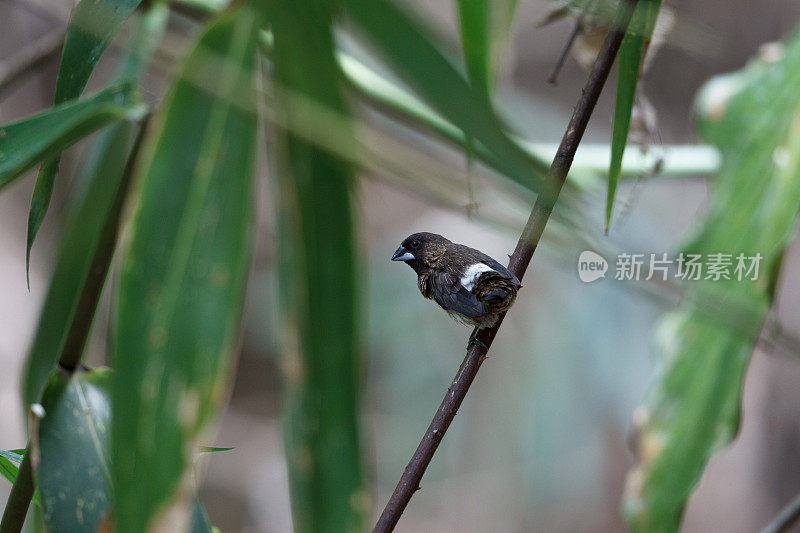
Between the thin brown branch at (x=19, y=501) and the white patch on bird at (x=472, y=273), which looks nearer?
the thin brown branch at (x=19, y=501)

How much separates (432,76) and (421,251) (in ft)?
2.72

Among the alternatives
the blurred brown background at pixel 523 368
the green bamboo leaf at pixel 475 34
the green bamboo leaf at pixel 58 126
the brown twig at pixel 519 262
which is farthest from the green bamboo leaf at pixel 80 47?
the blurred brown background at pixel 523 368

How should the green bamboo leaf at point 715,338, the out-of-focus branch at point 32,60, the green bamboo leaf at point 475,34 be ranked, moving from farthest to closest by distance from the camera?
the out-of-focus branch at point 32,60 → the green bamboo leaf at point 715,338 → the green bamboo leaf at point 475,34

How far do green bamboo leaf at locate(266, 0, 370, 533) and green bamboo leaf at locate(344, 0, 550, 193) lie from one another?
4 cm

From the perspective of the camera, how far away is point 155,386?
1.61 feet

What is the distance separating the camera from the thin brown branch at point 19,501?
0.77 meters

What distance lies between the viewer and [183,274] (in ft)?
1.66

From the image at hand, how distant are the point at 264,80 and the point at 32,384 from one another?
2.42 feet

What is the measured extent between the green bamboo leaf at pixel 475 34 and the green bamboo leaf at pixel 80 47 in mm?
333

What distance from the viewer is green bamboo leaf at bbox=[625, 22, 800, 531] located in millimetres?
1182

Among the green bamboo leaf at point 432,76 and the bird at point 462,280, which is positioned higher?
the green bamboo leaf at point 432,76
